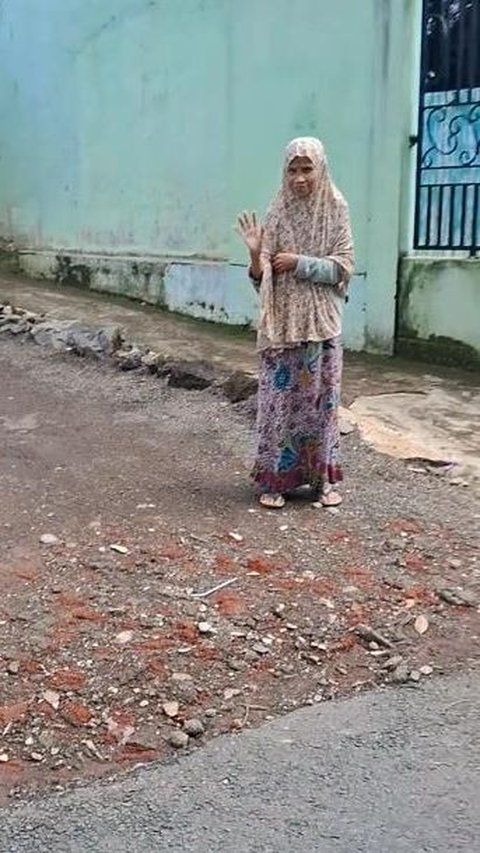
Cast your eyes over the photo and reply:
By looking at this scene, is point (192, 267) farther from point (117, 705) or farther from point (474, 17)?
point (117, 705)

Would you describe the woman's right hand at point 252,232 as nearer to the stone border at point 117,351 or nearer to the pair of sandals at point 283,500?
the pair of sandals at point 283,500

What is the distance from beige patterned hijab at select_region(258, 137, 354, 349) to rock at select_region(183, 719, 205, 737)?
1.88m

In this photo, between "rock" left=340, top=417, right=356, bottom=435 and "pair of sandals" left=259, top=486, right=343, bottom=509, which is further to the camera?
"rock" left=340, top=417, right=356, bottom=435

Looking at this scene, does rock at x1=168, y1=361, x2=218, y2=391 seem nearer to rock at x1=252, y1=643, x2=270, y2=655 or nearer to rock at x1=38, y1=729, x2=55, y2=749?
rock at x1=252, y1=643, x2=270, y2=655

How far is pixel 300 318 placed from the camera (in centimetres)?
428

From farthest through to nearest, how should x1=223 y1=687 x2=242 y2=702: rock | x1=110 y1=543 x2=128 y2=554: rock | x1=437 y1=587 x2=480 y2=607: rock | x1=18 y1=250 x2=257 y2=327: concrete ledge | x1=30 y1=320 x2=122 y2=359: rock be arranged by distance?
x1=18 y1=250 x2=257 y2=327: concrete ledge, x1=30 y1=320 x2=122 y2=359: rock, x1=110 y1=543 x2=128 y2=554: rock, x1=437 y1=587 x2=480 y2=607: rock, x1=223 y1=687 x2=242 y2=702: rock

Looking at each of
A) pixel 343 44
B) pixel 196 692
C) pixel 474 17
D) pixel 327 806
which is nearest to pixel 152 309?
pixel 343 44

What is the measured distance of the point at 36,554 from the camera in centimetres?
397

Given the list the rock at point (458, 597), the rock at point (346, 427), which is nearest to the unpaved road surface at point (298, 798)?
the rock at point (458, 597)

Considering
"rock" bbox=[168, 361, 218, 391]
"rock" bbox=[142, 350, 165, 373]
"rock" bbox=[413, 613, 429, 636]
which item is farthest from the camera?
"rock" bbox=[142, 350, 165, 373]

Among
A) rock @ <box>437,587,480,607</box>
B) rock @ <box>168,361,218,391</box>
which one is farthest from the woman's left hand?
rock @ <box>168,361,218,391</box>

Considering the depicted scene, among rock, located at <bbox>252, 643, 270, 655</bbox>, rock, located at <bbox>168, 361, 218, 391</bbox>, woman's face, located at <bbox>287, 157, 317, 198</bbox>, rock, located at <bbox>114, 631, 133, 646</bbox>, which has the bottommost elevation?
rock, located at <bbox>252, 643, 270, 655</bbox>

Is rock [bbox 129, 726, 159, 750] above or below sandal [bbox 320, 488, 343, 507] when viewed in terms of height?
below

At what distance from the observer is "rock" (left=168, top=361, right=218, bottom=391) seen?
21.9 feet
